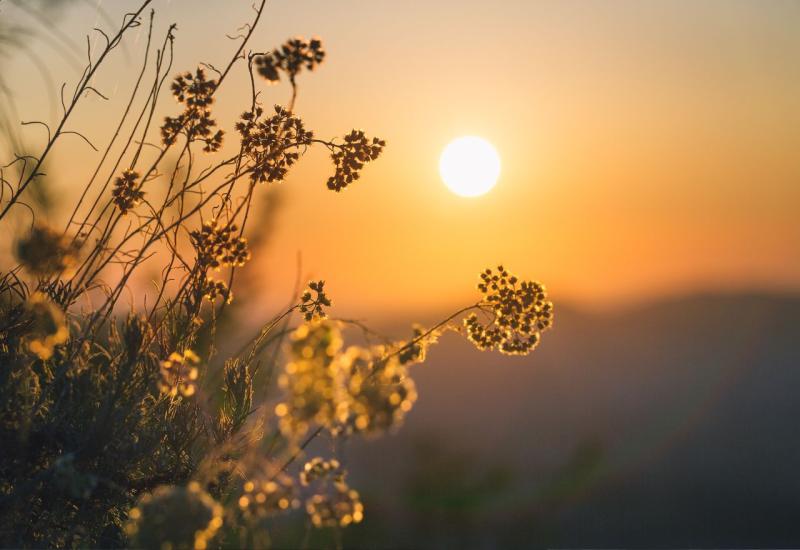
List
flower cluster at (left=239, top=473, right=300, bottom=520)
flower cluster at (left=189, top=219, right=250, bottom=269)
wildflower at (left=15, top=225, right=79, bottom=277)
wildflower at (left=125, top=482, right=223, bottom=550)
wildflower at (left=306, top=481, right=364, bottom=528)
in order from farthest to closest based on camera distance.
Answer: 1. flower cluster at (left=189, top=219, right=250, bottom=269)
2. wildflower at (left=15, top=225, right=79, bottom=277)
3. wildflower at (left=306, top=481, right=364, bottom=528)
4. flower cluster at (left=239, top=473, right=300, bottom=520)
5. wildflower at (left=125, top=482, right=223, bottom=550)

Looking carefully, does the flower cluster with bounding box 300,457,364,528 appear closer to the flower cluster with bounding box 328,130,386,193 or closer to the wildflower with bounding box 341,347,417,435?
the wildflower with bounding box 341,347,417,435

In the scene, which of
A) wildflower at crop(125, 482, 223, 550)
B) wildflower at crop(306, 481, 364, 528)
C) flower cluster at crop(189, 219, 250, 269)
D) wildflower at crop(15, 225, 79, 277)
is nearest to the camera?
wildflower at crop(125, 482, 223, 550)

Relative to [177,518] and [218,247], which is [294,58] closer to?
[218,247]

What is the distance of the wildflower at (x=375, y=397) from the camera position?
2189mm

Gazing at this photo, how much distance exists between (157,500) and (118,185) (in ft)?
5.92

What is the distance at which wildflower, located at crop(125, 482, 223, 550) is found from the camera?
6.91 ft

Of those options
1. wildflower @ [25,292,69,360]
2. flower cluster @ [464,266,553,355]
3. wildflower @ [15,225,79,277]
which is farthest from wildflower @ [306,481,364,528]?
wildflower @ [15,225,79,277]

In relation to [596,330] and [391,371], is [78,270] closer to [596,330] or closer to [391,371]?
[391,371]

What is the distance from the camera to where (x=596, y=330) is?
32594mm

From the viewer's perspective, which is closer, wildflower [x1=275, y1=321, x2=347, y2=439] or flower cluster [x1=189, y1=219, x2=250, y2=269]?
wildflower [x1=275, y1=321, x2=347, y2=439]

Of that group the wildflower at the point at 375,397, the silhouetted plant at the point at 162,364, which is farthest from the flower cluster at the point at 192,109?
the wildflower at the point at 375,397

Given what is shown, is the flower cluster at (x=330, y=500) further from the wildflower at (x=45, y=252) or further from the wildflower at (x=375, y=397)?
the wildflower at (x=45, y=252)

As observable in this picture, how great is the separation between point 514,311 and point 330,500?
1326mm

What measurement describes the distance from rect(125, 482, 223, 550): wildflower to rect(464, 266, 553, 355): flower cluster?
169 cm
